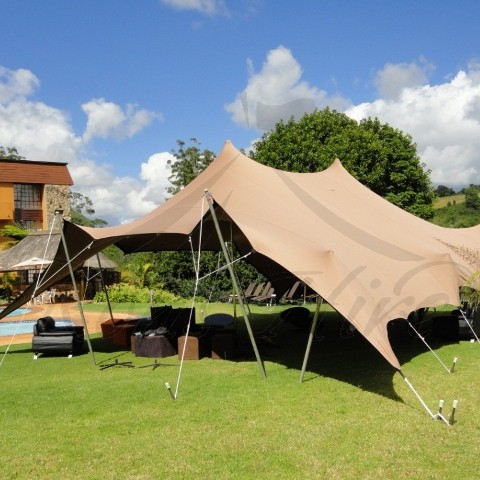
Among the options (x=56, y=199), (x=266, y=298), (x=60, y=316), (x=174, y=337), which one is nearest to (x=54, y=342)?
(x=174, y=337)

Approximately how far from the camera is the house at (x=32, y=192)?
3341cm

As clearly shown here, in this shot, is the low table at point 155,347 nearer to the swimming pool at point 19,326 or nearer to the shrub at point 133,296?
the swimming pool at point 19,326

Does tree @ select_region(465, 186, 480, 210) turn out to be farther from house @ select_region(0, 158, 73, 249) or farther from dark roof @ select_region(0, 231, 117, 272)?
dark roof @ select_region(0, 231, 117, 272)

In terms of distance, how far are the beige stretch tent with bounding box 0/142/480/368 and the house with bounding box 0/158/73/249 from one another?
75.1 feet

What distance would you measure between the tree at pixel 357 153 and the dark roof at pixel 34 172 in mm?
13772

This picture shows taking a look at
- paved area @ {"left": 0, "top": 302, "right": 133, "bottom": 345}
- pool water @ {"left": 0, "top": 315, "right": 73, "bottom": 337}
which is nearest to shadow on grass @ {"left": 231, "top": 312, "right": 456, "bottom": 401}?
paved area @ {"left": 0, "top": 302, "right": 133, "bottom": 345}

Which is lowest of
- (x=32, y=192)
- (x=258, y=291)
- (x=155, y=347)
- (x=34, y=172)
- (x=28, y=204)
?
(x=155, y=347)

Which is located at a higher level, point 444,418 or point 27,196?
point 27,196

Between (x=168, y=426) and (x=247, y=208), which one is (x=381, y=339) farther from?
(x=247, y=208)

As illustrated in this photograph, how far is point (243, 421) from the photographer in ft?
21.1

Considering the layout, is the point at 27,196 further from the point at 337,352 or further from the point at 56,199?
the point at 337,352

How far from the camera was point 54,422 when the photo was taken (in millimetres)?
6660

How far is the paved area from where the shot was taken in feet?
50.0

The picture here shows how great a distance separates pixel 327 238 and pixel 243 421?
4.34 m
